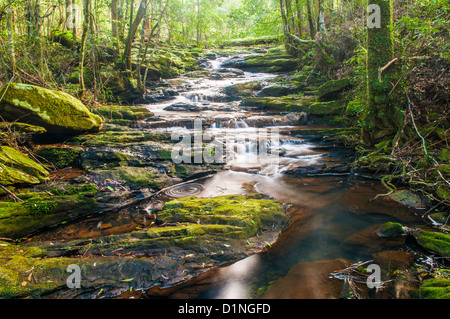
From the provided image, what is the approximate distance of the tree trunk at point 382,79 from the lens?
213 inches

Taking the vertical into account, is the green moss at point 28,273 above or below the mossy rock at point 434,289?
above

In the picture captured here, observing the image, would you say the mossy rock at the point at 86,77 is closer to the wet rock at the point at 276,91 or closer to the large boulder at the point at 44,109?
the large boulder at the point at 44,109

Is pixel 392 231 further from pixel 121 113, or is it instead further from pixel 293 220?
pixel 121 113

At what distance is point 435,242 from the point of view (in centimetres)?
303

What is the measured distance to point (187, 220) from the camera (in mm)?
3805

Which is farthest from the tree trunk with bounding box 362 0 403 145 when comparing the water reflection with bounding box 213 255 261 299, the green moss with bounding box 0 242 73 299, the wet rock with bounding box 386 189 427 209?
the green moss with bounding box 0 242 73 299

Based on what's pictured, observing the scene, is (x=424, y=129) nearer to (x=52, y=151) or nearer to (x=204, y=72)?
(x=52, y=151)

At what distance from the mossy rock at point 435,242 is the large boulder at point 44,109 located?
726 cm

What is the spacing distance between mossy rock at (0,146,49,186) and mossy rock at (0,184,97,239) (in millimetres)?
440

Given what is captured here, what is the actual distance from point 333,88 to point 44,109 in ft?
30.6

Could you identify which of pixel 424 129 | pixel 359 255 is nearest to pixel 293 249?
pixel 359 255

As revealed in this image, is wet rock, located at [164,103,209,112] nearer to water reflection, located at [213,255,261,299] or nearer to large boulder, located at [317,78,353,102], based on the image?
large boulder, located at [317,78,353,102]

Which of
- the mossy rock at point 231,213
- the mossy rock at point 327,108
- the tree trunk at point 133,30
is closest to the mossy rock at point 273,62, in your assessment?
the mossy rock at point 327,108

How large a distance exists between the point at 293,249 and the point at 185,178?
3.22 meters
